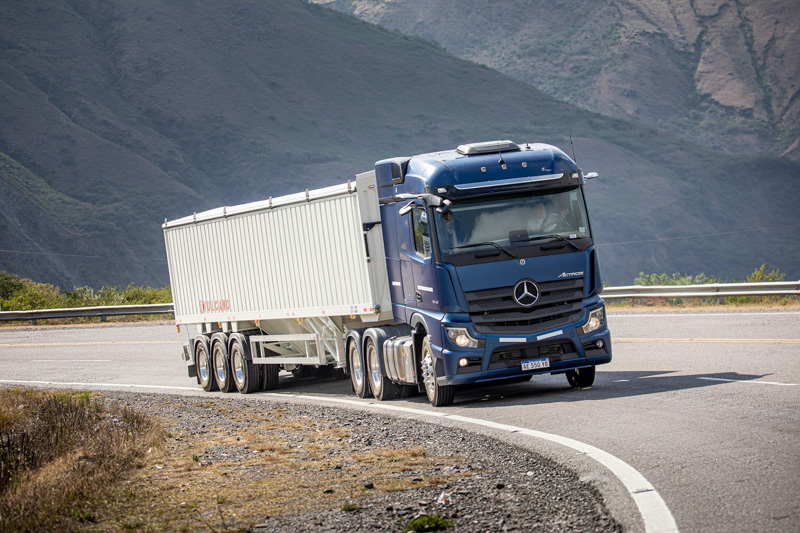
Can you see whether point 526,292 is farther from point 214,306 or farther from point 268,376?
point 214,306

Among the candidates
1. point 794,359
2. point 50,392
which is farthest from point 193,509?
point 50,392

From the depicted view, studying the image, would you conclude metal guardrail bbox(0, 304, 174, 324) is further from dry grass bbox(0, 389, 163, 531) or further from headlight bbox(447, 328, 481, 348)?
headlight bbox(447, 328, 481, 348)

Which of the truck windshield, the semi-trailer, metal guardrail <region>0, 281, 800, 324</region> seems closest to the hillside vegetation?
metal guardrail <region>0, 281, 800, 324</region>

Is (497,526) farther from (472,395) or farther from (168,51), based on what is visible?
(168,51)

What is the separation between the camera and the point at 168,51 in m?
164

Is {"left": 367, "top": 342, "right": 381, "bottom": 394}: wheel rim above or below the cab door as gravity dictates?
below

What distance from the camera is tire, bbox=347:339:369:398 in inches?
591

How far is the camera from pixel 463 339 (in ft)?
41.3

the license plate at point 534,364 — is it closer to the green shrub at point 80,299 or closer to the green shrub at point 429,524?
the green shrub at point 429,524

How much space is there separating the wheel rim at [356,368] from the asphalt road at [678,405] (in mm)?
365

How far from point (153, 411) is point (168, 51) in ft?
512

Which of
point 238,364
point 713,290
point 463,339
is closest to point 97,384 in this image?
point 238,364

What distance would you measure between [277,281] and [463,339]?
527 centimetres

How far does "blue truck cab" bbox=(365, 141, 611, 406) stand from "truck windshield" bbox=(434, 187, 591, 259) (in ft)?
0.04
